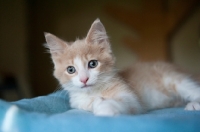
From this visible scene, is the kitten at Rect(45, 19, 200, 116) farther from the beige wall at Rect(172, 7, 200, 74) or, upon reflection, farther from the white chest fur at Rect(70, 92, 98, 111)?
the beige wall at Rect(172, 7, 200, 74)

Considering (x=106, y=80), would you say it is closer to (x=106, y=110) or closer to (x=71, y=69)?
(x=71, y=69)

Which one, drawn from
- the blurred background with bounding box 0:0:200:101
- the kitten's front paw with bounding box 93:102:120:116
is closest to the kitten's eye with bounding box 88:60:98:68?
the kitten's front paw with bounding box 93:102:120:116

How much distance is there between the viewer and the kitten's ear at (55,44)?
1.41 meters

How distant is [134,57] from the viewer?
12.5 feet

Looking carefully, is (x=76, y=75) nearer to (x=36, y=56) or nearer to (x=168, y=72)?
(x=168, y=72)

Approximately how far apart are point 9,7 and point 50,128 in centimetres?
286

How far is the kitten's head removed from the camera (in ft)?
4.12

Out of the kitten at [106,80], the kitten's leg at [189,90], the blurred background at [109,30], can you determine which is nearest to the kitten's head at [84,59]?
the kitten at [106,80]

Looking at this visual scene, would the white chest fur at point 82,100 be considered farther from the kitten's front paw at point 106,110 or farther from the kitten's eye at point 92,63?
the kitten's front paw at point 106,110

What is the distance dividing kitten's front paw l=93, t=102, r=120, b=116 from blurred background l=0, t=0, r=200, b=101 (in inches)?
102

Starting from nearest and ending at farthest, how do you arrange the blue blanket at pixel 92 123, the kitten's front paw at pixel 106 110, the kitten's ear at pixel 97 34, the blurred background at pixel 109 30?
the blue blanket at pixel 92 123
the kitten's front paw at pixel 106 110
the kitten's ear at pixel 97 34
the blurred background at pixel 109 30

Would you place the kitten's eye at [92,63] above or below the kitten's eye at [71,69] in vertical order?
above

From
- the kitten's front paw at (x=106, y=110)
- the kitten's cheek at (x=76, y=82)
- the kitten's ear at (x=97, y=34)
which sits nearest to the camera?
the kitten's front paw at (x=106, y=110)

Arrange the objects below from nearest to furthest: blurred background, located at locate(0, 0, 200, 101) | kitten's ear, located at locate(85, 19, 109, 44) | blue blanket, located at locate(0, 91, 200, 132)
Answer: blue blanket, located at locate(0, 91, 200, 132) → kitten's ear, located at locate(85, 19, 109, 44) → blurred background, located at locate(0, 0, 200, 101)
